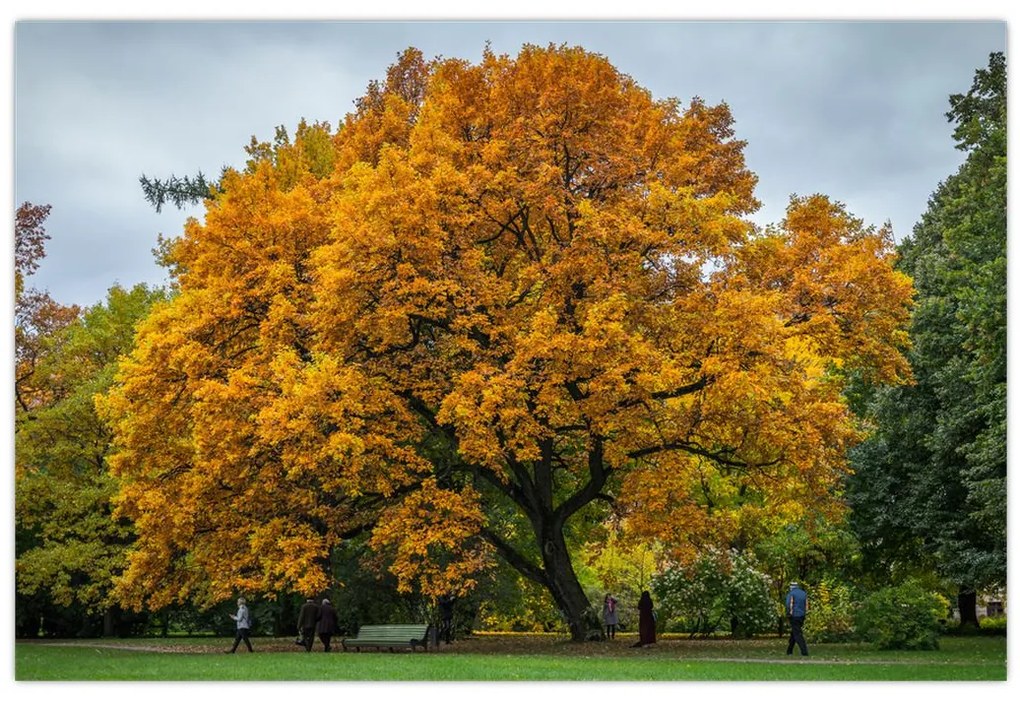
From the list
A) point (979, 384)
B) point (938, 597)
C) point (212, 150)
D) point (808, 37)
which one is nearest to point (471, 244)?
point (212, 150)

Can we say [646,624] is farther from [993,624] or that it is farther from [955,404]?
[993,624]

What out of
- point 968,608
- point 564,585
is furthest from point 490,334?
point 968,608

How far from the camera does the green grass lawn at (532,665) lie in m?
14.7

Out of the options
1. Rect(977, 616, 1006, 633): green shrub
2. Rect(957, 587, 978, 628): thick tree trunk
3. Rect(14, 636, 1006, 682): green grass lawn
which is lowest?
Rect(14, 636, 1006, 682): green grass lawn

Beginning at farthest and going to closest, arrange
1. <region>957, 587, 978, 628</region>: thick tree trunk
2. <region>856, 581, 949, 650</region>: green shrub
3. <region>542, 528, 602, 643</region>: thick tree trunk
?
<region>957, 587, 978, 628</region>: thick tree trunk, <region>542, 528, 602, 643</region>: thick tree trunk, <region>856, 581, 949, 650</region>: green shrub

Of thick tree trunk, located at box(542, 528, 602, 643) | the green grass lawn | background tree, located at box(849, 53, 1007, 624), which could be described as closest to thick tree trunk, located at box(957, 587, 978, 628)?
background tree, located at box(849, 53, 1007, 624)

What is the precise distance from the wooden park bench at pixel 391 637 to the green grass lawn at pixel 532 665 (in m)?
0.65

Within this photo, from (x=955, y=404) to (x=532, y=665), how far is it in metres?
10.1

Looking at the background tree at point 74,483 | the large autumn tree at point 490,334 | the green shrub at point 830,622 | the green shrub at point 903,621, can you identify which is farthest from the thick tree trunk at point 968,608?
the background tree at point 74,483

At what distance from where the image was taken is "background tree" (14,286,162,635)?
23109 mm

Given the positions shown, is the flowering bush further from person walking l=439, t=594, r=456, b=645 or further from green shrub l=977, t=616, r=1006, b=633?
person walking l=439, t=594, r=456, b=645

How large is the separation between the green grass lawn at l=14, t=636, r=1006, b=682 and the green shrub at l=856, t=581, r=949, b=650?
38 cm

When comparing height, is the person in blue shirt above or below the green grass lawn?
above

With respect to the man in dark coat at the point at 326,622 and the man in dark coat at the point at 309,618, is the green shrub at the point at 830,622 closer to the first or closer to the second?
the man in dark coat at the point at 326,622
